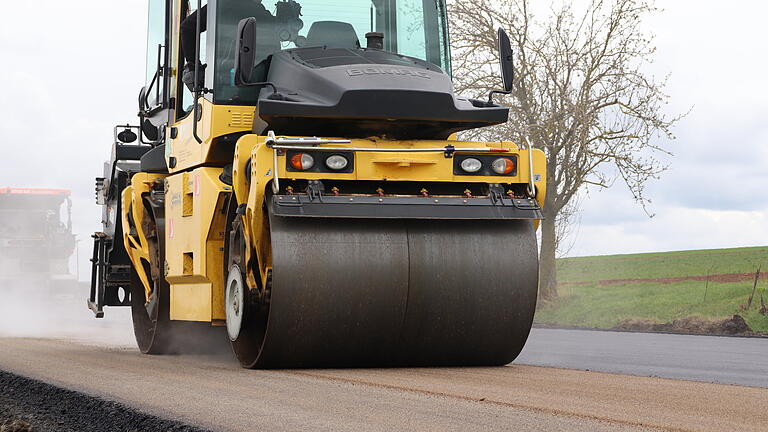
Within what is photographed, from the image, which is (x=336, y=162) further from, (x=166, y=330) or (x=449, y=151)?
(x=166, y=330)

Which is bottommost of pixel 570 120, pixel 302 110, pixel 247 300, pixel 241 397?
pixel 241 397

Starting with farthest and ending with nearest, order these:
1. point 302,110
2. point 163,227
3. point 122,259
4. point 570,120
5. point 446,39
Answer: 1. point 570,120
2. point 122,259
3. point 163,227
4. point 446,39
5. point 302,110

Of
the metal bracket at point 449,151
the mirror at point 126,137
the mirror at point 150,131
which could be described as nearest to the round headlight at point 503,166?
the metal bracket at point 449,151

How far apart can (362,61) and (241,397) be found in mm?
3262

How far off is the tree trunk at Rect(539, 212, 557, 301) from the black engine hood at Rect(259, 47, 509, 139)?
55.2 feet

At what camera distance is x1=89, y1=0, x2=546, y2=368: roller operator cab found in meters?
7.92

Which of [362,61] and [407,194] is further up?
[362,61]

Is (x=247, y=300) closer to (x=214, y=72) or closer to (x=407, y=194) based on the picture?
(x=407, y=194)

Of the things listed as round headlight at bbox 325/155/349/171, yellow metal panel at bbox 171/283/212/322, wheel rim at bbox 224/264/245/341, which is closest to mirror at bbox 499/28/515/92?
round headlight at bbox 325/155/349/171

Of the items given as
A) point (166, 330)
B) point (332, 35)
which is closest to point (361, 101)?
point (332, 35)

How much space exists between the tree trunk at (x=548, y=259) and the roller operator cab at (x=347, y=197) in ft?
53.1

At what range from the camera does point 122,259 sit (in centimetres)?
1223

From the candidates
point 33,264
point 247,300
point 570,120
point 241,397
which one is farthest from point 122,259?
point 33,264

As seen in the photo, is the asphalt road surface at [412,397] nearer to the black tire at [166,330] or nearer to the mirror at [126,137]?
the black tire at [166,330]
